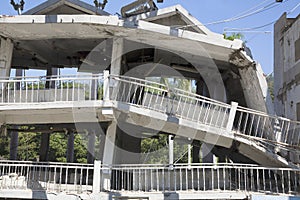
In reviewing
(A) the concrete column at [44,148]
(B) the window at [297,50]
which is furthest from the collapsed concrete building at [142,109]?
(A) the concrete column at [44,148]

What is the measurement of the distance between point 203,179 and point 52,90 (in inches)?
209

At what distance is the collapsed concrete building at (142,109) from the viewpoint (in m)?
10.3

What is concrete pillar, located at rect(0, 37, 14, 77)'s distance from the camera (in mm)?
12085

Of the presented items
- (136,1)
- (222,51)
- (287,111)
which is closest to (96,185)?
(222,51)

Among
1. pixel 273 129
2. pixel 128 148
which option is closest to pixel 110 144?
pixel 128 148

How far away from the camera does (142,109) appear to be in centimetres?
1044

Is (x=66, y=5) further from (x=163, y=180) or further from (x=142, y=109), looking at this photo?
(x=163, y=180)

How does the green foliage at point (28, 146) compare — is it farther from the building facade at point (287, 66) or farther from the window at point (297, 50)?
the window at point (297, 50)

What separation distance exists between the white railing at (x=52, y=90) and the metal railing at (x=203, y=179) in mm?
2339

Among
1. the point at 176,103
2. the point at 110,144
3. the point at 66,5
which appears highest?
the point at 66,5

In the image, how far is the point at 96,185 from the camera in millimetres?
9984

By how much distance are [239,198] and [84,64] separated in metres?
8.56

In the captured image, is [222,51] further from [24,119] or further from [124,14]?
[24,119]

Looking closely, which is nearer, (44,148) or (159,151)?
(44,148)
